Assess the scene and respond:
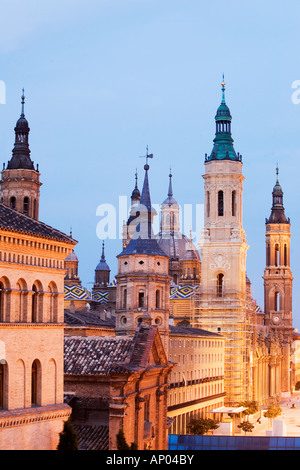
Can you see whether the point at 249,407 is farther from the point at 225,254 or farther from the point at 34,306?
the point at 34,306

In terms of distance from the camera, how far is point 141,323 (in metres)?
56.4

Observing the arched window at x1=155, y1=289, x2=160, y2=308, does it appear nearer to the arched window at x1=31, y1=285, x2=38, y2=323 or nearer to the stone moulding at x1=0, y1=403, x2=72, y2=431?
the stone moulding at x1=0, y1=403, x2=72, y2=431

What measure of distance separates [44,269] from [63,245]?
156 cm

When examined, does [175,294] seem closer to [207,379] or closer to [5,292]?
[207,379]

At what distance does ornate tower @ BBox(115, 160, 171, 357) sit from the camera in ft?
241

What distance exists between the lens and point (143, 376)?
44625 millimetres

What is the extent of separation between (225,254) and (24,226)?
79050 millimetres

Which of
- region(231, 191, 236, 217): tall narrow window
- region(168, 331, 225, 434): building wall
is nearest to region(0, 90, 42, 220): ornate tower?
region(168, 331, 225, 434): building wall

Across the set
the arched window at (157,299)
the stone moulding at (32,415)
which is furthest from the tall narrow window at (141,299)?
the stone moulding at (32,415)

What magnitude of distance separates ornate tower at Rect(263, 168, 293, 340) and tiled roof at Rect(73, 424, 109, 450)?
371 feet

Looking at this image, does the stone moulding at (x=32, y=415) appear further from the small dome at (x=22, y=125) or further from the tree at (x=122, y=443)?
the small dome at (x=22, y=125)

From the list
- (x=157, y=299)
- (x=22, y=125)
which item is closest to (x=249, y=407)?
(x=157, y=299)
